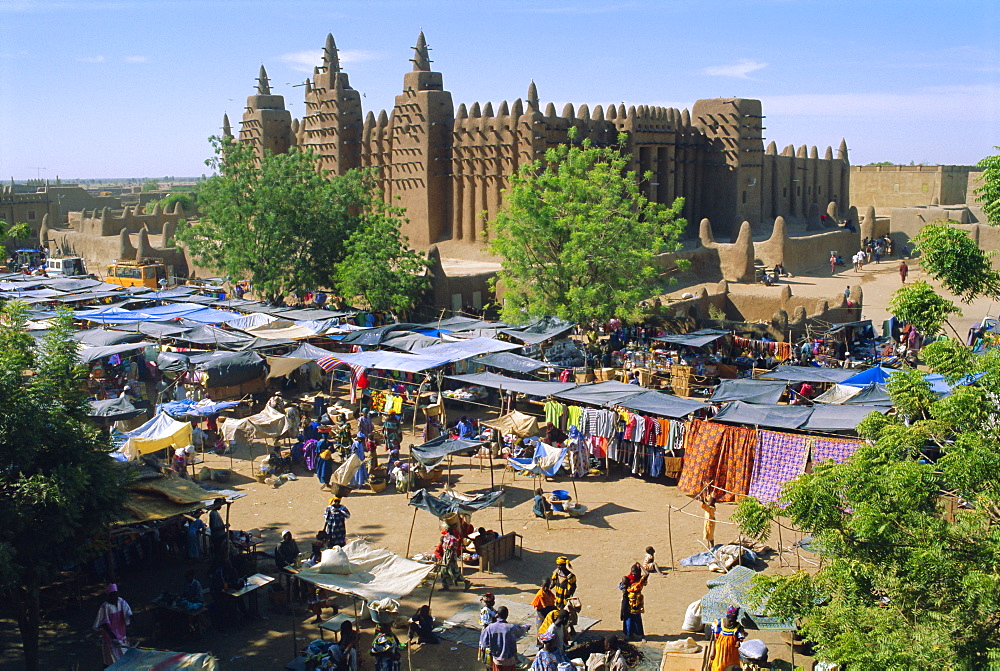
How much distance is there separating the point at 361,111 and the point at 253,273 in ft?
47.8

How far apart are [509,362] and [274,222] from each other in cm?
1216

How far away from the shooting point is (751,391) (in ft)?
59.6

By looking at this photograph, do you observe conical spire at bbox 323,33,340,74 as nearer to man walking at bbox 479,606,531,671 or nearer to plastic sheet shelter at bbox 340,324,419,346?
plastic sheet shelter at bbox 340,324,419,346

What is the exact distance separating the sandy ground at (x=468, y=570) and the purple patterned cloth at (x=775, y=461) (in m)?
0.77

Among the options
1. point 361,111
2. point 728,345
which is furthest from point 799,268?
point 361,111

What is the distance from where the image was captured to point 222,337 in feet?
76.7

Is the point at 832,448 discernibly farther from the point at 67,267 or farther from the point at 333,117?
the point at 67,267

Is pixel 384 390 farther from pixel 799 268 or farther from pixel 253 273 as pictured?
pixel 799 268

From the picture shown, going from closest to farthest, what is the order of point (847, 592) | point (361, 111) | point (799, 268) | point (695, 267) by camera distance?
1. point (847, 592)
2. point (695, 267)
3. point (799, 268)
4. point (361, 111)

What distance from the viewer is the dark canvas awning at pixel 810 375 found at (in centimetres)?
1926

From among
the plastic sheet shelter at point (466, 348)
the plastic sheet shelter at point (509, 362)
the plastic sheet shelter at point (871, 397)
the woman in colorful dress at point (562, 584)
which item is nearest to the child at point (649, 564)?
the woman in colorful dress at point (562, 584)

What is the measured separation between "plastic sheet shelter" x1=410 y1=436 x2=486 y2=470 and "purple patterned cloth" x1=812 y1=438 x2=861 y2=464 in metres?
5.35

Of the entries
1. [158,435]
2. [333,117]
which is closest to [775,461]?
[158,435]

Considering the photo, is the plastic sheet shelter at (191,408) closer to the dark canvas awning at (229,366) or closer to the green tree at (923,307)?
the dark canvas awning at (229,366)
